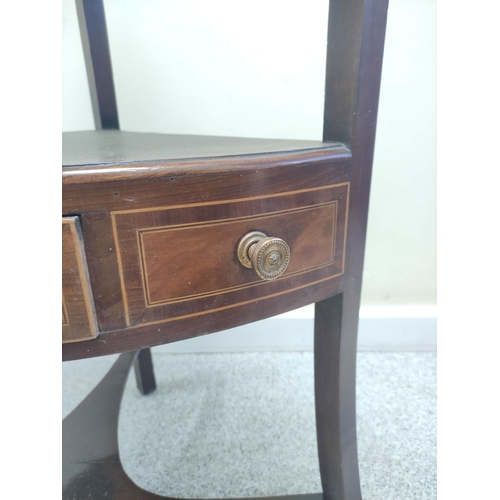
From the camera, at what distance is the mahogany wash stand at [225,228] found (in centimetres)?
27

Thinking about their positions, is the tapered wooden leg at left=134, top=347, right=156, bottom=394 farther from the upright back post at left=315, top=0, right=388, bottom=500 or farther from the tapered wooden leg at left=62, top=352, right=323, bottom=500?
the upright back post at left=315, top=0, right=388, bottom=500

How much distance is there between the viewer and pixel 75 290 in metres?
0.27

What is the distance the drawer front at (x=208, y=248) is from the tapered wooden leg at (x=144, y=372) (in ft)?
1.82

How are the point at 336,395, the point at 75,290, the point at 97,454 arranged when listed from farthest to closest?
the point at 97,454
the point at 336,395
the point at 75,290

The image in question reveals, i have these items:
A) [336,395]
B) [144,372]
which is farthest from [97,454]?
[336,395]

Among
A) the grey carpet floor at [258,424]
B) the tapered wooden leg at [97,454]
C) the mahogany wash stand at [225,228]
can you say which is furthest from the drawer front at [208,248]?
the grey carpet floor at [258,424]

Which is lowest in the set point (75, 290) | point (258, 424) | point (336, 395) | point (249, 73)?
point (258, 424)

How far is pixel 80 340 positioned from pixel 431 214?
857mm

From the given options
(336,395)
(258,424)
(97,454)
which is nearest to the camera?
(336,395)

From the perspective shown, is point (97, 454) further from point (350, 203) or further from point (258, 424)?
point (350, 203)

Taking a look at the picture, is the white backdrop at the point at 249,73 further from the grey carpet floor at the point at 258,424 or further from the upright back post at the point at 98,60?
the grey carpet floor at the point at 258,424

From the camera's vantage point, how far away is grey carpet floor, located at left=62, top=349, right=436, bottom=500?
2.06ft

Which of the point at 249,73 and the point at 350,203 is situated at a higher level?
the point at 249,73

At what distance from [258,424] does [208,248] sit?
1.84ft
